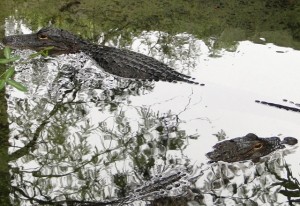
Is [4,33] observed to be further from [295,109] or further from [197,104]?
[295,109]

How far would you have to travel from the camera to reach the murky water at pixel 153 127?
3.19 meters

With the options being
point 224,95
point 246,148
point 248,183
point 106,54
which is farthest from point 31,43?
point 248,183

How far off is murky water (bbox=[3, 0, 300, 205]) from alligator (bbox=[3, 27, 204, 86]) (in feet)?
0.24

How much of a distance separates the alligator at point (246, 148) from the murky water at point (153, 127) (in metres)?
0.05

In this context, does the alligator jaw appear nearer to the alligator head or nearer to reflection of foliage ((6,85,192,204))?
the alligator head

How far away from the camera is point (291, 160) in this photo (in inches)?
138

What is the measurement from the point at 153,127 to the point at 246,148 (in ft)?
2.32

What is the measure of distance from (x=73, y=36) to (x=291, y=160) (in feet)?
7.70

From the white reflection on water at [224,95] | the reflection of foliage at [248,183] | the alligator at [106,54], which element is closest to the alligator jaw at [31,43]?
the alligator at [106,54]

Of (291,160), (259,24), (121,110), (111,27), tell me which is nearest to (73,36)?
(111,27)

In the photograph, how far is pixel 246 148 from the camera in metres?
3.54

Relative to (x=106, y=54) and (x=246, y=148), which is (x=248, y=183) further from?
(x=106, y=54)

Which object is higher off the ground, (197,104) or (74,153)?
(197,104)

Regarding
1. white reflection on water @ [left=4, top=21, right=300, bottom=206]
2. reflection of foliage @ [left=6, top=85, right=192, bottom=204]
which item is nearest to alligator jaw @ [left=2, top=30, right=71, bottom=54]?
white reflection on water @ [left=4, top=21, right=300, bottom=206]
